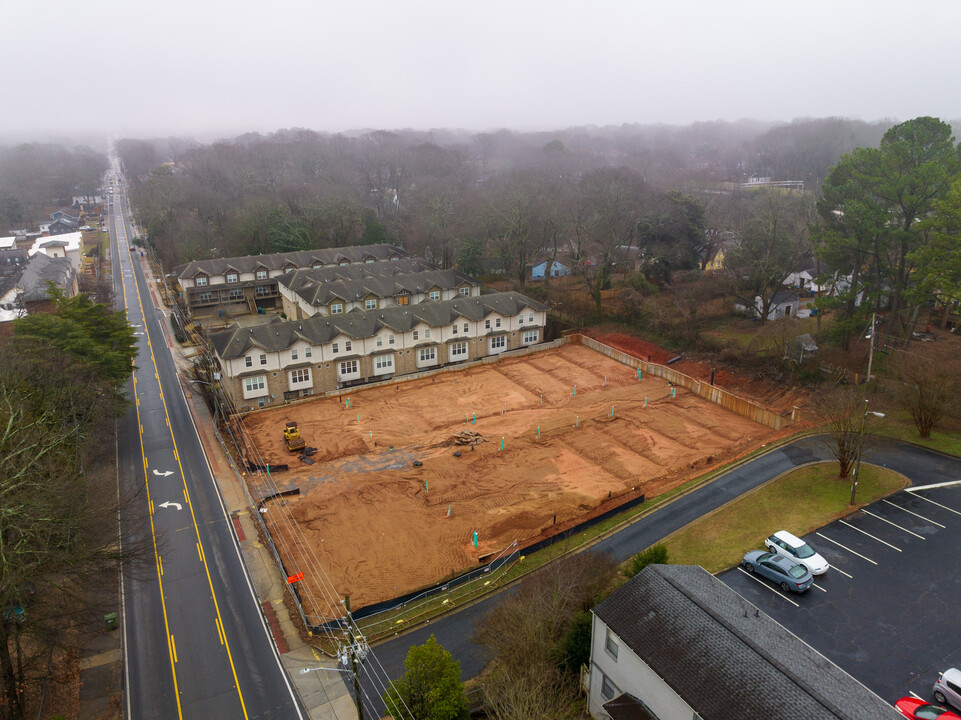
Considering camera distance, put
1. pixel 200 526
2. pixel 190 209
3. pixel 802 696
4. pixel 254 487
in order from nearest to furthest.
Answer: pixel 802 696 → pixel 200 526 → pixel 254 487 → pixel 190 209

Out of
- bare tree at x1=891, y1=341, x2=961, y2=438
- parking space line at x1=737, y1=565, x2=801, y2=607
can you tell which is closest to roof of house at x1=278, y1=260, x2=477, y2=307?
bare tree at x1=891, y1=341, x2=961, y2=438

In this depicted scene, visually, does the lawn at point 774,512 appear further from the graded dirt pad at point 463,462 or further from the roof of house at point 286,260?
the roof of house at point 286,260

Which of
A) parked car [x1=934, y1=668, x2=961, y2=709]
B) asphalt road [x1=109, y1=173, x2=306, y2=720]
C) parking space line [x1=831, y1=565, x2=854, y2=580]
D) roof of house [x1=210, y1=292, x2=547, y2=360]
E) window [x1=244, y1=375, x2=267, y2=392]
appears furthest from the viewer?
roof of house [x1=210, y1=292, x2=547, y2=360]

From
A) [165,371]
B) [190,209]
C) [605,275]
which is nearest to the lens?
[165,371]

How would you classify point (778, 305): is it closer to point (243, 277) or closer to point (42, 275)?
point (243, 277)

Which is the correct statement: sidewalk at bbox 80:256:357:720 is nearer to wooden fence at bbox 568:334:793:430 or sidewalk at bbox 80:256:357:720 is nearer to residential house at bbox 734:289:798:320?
wooden fence at bbox 568:334:793:430

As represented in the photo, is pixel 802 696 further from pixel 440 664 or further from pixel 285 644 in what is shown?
pixel 285 644

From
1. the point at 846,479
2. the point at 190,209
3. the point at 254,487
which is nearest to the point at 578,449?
the point at 846,479

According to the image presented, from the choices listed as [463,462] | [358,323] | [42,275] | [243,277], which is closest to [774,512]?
[463,462]
